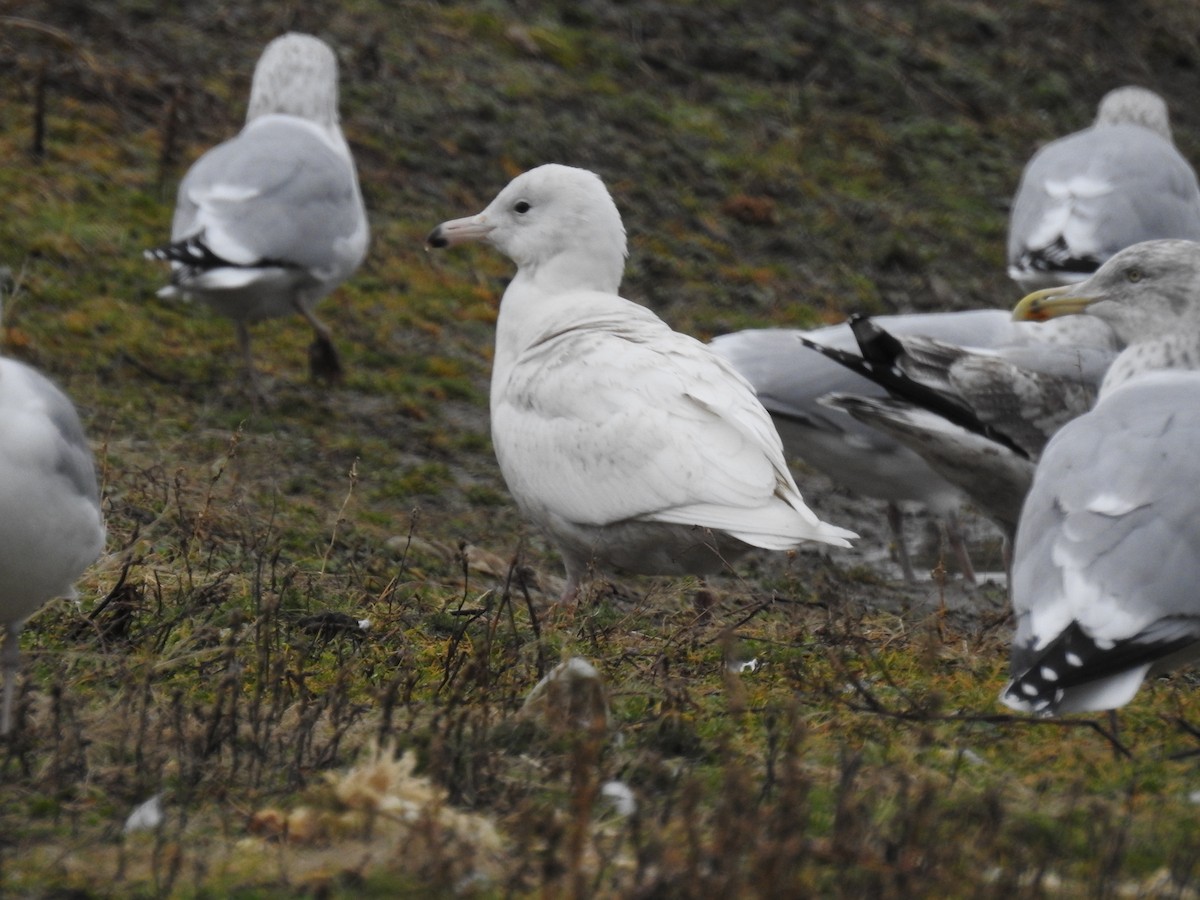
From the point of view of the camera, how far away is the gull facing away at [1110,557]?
404cm

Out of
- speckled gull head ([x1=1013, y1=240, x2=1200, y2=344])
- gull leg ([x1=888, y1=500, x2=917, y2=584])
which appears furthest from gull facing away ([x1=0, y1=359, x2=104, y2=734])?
gull leg ([x1=888, y1=500, x2=917, y2=584])

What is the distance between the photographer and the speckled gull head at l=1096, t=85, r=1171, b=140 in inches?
435

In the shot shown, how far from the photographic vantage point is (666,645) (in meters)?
5.01

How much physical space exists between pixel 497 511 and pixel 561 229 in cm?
167

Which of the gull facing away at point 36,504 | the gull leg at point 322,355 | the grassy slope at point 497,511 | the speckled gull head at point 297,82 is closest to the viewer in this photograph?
the grassy slope at point 497,511

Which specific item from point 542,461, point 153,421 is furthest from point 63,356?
point 542,461

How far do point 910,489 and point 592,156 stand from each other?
4.38m

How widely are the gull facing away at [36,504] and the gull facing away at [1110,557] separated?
7.39ft

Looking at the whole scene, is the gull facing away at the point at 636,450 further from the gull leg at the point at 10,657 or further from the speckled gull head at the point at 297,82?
the speckled gull head at the point at 297,82

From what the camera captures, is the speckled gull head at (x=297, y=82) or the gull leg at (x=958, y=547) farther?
the speckled gull head at (x=297, y=82)

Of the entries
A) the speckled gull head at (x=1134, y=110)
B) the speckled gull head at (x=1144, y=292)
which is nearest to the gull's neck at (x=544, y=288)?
the speckled gull head at (x=1144, y=292)

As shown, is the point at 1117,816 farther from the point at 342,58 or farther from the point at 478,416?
the point at 342,58

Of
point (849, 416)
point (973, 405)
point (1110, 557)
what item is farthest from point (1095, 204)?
point (1110, 557)

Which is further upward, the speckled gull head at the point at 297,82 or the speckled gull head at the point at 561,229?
the speckled gull head at the point at 561,229
